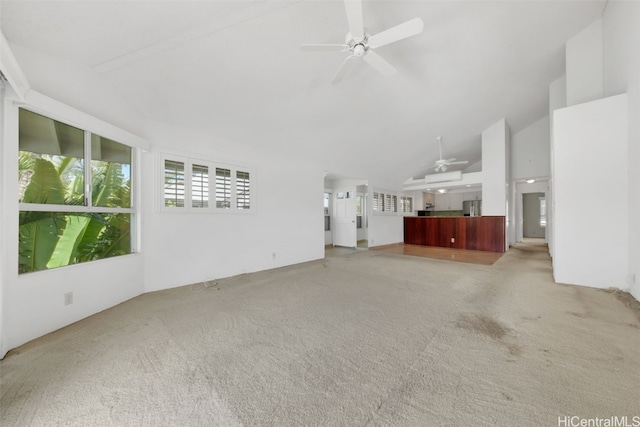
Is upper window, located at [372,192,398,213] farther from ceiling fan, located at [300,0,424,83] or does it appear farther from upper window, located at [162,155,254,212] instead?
ceiling fan, located at [300,0,424,83]

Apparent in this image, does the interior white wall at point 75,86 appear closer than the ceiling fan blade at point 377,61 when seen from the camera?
Yes

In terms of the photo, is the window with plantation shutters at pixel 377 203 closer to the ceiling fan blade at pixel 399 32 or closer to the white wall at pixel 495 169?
the white wall at pixel 495 169

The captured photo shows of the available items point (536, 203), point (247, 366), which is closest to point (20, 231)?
point (247, 366)

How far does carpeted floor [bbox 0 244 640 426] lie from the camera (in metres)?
1.27

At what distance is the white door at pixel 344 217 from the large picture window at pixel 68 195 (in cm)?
565

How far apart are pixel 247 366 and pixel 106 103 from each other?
135 inches

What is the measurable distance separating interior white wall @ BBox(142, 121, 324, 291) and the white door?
179 cm

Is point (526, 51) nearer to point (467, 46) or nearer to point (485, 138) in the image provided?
point (467, 46)

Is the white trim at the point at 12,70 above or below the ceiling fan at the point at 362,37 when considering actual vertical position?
below

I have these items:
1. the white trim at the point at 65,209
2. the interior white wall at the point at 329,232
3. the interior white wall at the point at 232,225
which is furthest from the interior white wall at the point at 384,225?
the white trim at the point at 65,209

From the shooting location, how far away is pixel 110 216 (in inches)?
117

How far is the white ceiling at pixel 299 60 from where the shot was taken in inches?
86.2

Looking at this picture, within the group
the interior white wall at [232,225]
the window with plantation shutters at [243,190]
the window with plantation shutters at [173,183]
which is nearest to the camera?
the interior white wall at [232,225]

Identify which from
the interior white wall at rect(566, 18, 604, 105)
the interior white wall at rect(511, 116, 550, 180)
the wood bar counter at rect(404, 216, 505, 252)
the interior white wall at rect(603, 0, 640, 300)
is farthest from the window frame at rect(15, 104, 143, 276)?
the interior white wall at rect(511, 116, 550, 180)
